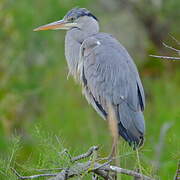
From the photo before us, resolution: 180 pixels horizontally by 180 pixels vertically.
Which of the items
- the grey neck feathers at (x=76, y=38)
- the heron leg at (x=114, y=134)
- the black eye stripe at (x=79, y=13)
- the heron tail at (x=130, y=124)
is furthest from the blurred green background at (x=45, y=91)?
the heron leg at (x=114, y=134)

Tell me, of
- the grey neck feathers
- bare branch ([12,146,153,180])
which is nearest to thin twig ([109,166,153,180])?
bare branch ([12,146,153,180])

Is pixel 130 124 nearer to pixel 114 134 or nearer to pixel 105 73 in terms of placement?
pixel 105 73

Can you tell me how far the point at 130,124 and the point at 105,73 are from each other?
1.39 ft

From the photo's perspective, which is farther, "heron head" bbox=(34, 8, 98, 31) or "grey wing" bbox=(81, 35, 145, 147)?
"heron head" bbox=(34, 8, 98, 31)

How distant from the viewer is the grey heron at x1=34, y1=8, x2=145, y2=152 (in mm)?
3818

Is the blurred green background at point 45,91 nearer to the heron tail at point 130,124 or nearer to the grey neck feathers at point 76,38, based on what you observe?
the grey neck feathers at point 76,38

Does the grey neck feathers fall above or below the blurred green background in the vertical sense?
above

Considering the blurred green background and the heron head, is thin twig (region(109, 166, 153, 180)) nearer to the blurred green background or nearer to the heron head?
the heron head

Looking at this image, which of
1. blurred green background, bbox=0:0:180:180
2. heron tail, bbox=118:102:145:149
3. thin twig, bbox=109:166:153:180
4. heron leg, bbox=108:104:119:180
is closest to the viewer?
thin twig, bbox=109:166:153:180

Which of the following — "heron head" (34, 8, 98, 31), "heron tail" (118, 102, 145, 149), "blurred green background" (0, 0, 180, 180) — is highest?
"heron head" (34, 8, 98, 31)

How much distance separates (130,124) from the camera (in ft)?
12.5

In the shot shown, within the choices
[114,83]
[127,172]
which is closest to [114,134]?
[127,172]

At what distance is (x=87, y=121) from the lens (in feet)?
25.2

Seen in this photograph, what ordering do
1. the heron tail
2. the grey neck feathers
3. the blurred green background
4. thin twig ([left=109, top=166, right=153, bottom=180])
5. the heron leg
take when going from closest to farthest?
thin twig ([left=109, top=166, right=153, bottom=180])
the heron leg
the heron tail
the grey neck feathers
the blurred green background
